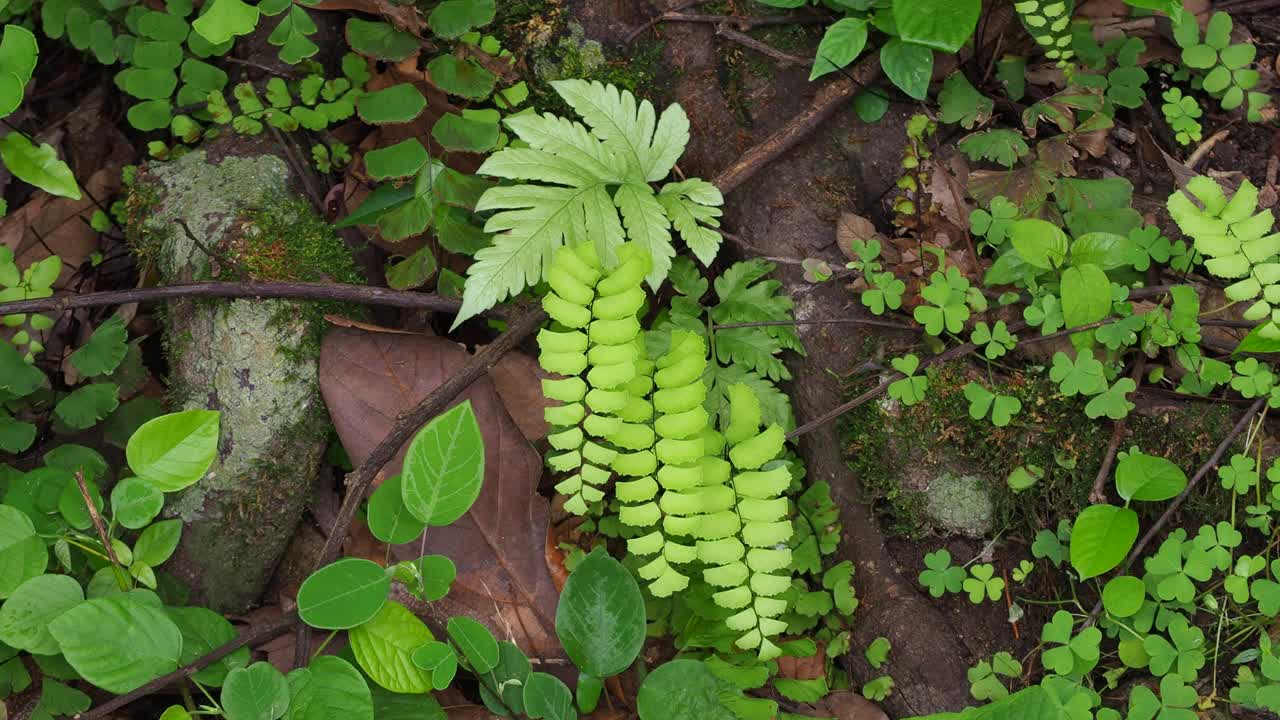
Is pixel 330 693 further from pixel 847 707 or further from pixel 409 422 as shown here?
pixel 847 707

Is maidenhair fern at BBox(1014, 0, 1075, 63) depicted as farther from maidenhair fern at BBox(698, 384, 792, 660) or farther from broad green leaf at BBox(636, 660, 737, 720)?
broad green leaf at BBox(636, 660, 737, 720)

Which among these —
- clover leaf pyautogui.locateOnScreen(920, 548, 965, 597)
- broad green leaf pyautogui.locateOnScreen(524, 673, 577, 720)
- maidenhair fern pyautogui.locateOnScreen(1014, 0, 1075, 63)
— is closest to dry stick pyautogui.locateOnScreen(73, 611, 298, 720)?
broad green leaf pyautogui.locateOnScreen(524, 673, 577, 720)

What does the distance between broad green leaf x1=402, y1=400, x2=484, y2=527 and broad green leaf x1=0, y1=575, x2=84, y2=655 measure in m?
0.81

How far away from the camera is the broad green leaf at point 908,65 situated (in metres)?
2.74

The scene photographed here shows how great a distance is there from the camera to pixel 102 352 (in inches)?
109

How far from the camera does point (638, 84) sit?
119 inches

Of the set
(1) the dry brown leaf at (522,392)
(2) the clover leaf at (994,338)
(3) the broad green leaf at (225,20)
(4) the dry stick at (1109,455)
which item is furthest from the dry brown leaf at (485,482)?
(4) the dry stick at (1109,455)

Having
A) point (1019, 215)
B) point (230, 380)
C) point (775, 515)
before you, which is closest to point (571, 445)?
point (775, 515)

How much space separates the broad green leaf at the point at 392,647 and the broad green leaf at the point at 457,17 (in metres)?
1.58

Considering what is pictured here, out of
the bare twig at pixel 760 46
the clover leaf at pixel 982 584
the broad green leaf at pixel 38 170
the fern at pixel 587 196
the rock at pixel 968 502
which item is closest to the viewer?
the fern at pixel 587 196

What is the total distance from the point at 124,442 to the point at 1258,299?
3292 millimetres

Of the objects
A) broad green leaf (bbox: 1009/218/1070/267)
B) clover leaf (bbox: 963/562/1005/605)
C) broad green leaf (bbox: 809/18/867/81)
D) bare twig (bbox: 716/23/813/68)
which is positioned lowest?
clover leaf (bbox: 963/562/1005/605)

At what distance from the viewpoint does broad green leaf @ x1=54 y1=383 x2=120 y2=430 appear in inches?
108

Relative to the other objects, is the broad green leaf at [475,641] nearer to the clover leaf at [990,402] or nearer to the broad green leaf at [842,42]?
the clover leaf at [990,402]
